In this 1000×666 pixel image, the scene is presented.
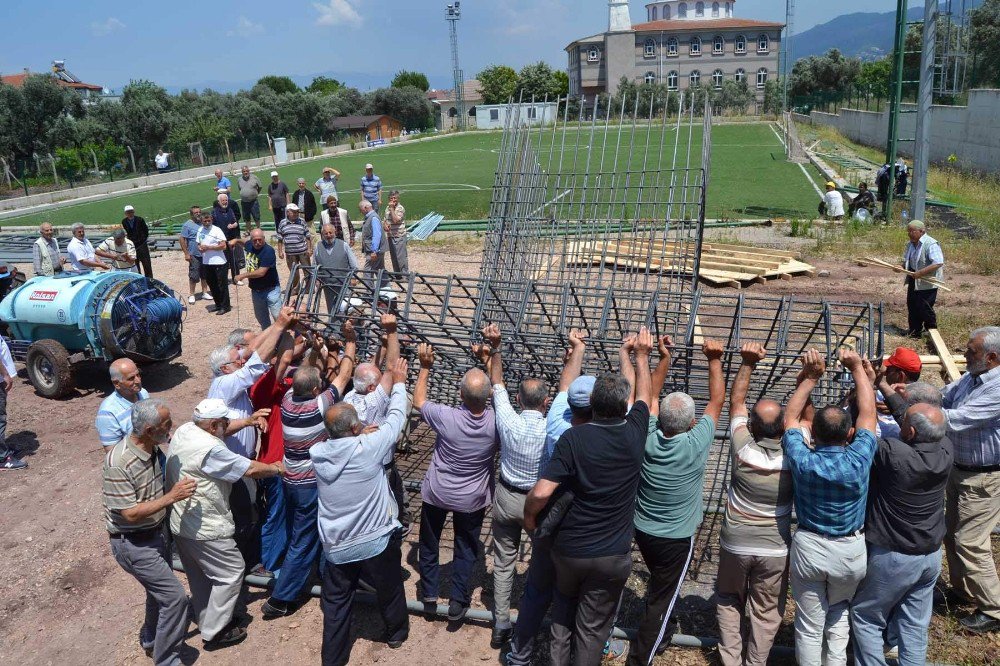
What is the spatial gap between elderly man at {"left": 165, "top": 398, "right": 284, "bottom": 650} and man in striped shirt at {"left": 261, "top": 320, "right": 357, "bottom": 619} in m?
0.17

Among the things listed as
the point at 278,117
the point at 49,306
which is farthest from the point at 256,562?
the point at 278,117

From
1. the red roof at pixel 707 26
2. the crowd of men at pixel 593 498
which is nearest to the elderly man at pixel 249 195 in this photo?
the crowd of men at pixel 593 498

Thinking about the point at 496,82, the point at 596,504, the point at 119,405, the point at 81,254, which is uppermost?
the point at 496,82

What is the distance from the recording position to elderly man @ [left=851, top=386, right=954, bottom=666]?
376 cm

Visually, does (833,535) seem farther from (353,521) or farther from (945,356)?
(945,356)

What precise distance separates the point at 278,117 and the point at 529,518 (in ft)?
193

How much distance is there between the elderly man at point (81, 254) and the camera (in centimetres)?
1138

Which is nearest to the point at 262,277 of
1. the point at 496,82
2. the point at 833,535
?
the point at 833,535

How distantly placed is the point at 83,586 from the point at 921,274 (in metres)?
9.44

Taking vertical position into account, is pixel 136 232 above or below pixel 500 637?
above

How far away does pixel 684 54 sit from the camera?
279 feet

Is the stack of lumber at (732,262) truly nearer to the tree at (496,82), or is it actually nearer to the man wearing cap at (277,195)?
the man wearing cap at (277,195)

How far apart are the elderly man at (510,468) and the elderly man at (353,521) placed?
614 mm

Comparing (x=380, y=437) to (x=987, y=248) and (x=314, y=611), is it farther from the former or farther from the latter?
(x=987, y=248)
